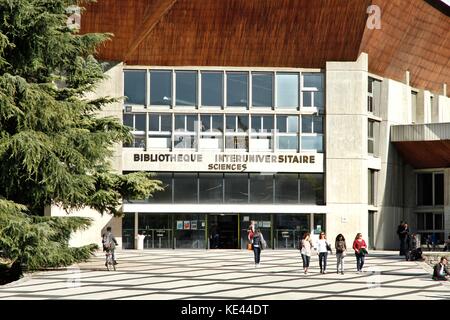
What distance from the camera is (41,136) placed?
2272 centimetres

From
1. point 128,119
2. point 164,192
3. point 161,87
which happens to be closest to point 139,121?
point 128,119

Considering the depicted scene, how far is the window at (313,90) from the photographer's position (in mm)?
47188

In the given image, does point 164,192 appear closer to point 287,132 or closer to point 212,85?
point 212,85

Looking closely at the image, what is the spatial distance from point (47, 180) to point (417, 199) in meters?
34.7

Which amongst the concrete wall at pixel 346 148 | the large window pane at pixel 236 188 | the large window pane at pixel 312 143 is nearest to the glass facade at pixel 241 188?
the large window pane at pixel 236 188

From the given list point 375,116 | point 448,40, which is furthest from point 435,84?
point 375,116

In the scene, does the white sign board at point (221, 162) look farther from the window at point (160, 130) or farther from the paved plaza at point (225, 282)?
the paved plaza at point (225, 282)

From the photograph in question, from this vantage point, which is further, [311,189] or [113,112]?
[311,189]

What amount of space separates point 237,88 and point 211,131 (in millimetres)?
2972

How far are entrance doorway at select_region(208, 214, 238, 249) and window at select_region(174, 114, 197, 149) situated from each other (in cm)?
435

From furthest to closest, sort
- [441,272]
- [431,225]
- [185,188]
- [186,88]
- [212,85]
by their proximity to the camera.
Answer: [431,225], [212,85], [186,88], [185,188], [441,272]

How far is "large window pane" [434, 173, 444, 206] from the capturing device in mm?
51938

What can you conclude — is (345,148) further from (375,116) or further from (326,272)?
(326,272)
